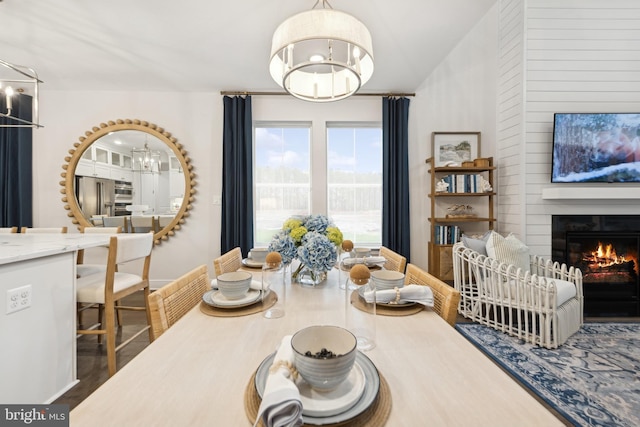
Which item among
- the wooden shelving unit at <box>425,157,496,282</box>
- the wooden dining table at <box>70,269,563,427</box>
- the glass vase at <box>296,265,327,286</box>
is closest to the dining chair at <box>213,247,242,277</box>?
the glass vase at <box>296,265,327,286</box>

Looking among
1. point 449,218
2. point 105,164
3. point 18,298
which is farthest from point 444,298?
point 105,164

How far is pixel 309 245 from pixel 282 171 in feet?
9.01

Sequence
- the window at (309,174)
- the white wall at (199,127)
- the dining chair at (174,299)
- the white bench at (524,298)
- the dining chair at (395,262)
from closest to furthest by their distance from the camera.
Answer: the dining chair at (174,299) < the dining chair at (395,262) < the white bench at (524,298) < the white wall at (199,127) < the window at (309,174)

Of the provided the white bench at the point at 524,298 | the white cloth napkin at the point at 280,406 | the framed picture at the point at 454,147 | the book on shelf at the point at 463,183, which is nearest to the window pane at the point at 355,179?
the framed picture at the point at 454,147

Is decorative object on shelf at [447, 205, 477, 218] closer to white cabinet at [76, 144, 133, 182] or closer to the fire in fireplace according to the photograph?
the fire in fireplace

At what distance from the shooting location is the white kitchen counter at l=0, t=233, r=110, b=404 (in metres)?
1.22

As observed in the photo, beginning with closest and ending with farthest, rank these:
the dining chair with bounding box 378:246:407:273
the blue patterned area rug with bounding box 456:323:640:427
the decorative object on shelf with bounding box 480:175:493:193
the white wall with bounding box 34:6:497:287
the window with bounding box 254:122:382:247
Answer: the blue patterned area rug with bounding box 456:323:640:427 < the dining chair with bounding box 378:246:407:273 < the decorative object on shelf with bounding box 480:175:493:193 < the white wall with bounding box 34:6:497:287 < the window with bounding box 254:122:382:247

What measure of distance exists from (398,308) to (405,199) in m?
2.66

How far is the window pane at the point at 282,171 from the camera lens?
372 cm

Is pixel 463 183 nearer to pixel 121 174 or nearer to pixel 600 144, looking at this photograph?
pixel 600 144

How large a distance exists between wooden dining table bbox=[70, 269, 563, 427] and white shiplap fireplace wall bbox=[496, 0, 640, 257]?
2509mm

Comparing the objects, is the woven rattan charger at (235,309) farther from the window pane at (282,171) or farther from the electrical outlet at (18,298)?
the window pane at (282,171)

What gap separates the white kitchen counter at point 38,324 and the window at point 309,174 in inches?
90.5

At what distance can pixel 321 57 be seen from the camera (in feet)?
5.01
